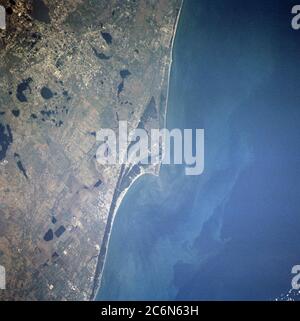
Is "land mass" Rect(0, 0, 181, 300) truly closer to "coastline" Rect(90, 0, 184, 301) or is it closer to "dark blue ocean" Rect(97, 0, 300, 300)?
"coastline" Rect(90, 0, 184, 301)

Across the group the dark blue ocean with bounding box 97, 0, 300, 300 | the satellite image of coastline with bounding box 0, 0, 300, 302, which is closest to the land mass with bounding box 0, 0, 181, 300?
the satellite image of coastline with bounding box 0, 0, 300, 302

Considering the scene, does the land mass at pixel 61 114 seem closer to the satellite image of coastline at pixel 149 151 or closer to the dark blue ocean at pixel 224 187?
Result: the satellite image of coastline at pixel 149 151

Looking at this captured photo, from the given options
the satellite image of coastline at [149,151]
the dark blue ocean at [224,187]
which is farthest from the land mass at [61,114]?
the dark blue ocean at [224,187]

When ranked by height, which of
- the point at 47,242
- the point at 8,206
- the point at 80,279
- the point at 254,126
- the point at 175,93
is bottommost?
the point at 80,279

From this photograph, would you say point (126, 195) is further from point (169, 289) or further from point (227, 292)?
point (227, 292)

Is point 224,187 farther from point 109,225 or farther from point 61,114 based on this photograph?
A: point 61,114
